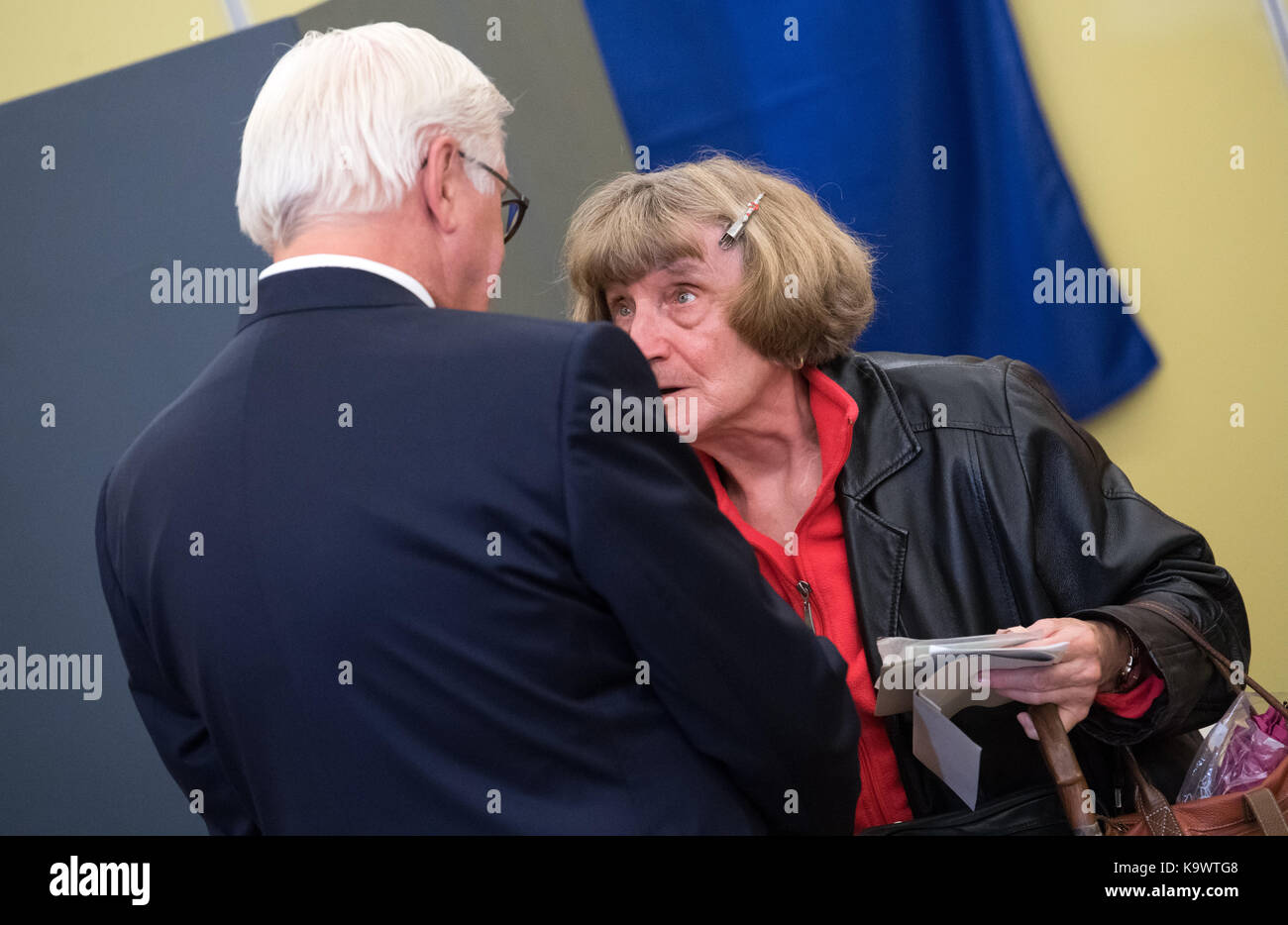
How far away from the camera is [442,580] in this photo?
3.26 feet

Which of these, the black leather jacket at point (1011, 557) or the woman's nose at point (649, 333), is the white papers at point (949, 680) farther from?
the woman's nose at point (649, 333)

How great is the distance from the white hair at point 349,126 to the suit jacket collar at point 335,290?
7 centimetres

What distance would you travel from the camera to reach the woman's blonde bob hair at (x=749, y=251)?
1.84 meters

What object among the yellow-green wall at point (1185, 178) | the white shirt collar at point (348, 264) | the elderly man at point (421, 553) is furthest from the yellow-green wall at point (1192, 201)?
the white shirt collar at point (348, 264)

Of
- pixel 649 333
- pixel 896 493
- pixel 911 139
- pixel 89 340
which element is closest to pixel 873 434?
pixel 896 493

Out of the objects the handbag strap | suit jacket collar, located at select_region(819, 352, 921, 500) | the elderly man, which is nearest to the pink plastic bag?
the handbag strap

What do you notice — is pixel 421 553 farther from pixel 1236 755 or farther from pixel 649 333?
pixel 1236 755

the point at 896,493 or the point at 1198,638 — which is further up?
the point at 896,493

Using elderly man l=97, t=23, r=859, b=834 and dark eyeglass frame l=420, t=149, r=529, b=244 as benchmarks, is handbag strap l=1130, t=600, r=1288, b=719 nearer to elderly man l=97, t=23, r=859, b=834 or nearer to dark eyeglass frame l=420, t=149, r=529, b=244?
elderly man l=97, t=23, r=859, b=834

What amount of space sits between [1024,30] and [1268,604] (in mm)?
1303

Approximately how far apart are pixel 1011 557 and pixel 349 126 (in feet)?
3.65
